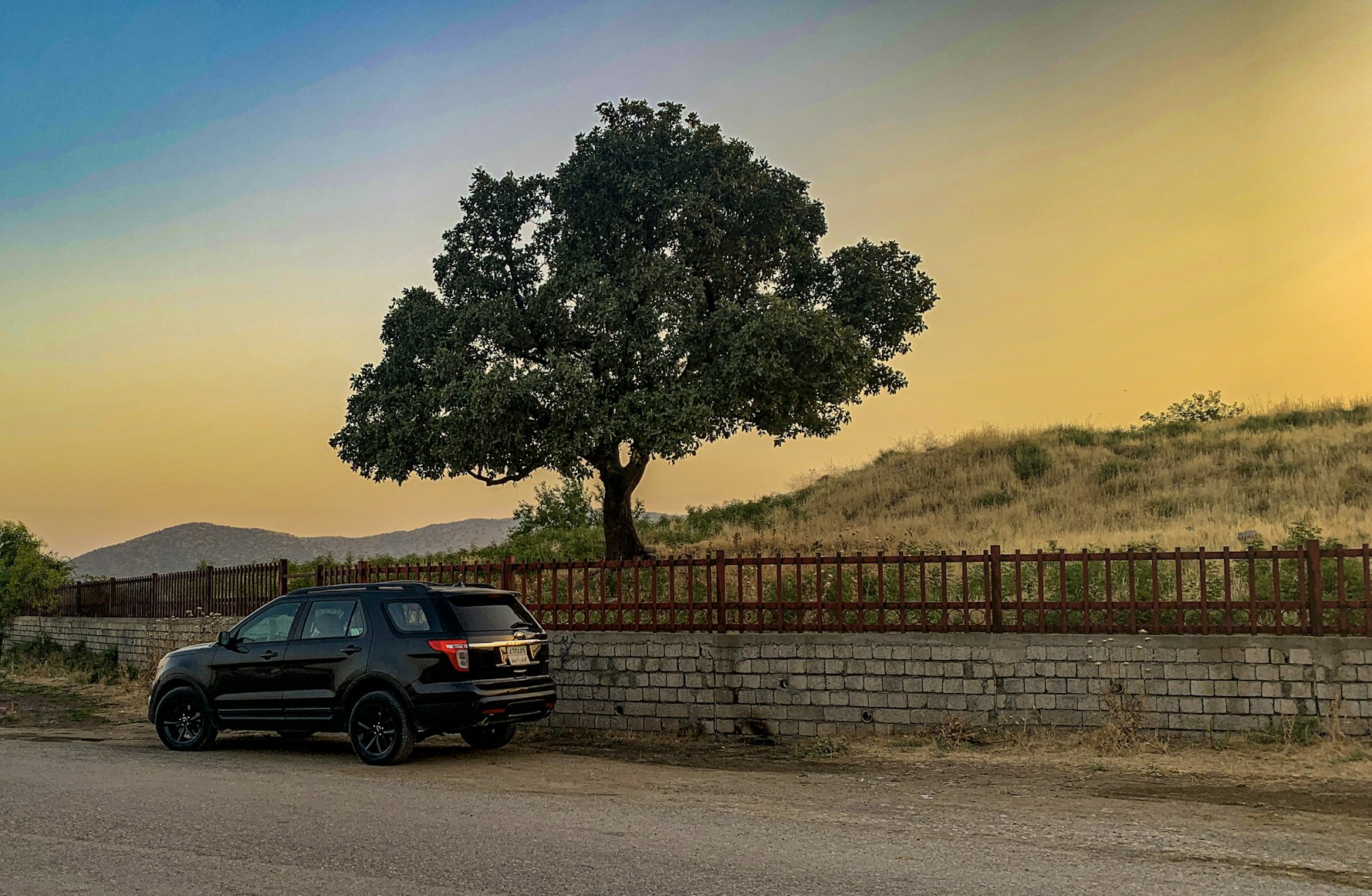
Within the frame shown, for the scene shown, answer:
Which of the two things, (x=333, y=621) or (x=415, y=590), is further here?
(x=333, y=621)

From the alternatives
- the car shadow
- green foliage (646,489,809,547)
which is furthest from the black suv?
green foliage (646,489,809,547)

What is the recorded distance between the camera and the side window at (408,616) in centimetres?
1079

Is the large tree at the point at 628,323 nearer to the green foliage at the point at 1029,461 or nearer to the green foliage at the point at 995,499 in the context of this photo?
the green foliage at the point at 995,499

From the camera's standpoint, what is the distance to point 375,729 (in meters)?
10.9

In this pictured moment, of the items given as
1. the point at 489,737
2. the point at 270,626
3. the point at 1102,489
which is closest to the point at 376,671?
the point at 270,626

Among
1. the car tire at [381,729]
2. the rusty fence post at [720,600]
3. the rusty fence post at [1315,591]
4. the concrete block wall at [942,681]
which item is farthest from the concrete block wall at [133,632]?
the rusty fence post at [1315,591]

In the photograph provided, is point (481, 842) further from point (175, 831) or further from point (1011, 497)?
point (1011, 497)

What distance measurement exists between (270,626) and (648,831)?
20.2ft

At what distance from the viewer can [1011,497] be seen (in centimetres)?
2838

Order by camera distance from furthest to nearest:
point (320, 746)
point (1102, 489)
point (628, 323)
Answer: point (1102, 489), point (628, 323), point (320, 746)

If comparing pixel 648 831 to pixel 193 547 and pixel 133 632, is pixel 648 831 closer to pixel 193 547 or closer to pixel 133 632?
pixel 133 632

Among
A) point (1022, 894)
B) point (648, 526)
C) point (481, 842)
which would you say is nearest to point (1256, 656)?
point (1022, 894)

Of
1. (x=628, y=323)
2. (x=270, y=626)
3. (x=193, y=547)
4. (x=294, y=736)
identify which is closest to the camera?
(x=270, y=626)

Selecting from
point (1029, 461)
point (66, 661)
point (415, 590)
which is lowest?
point (66, 661)
